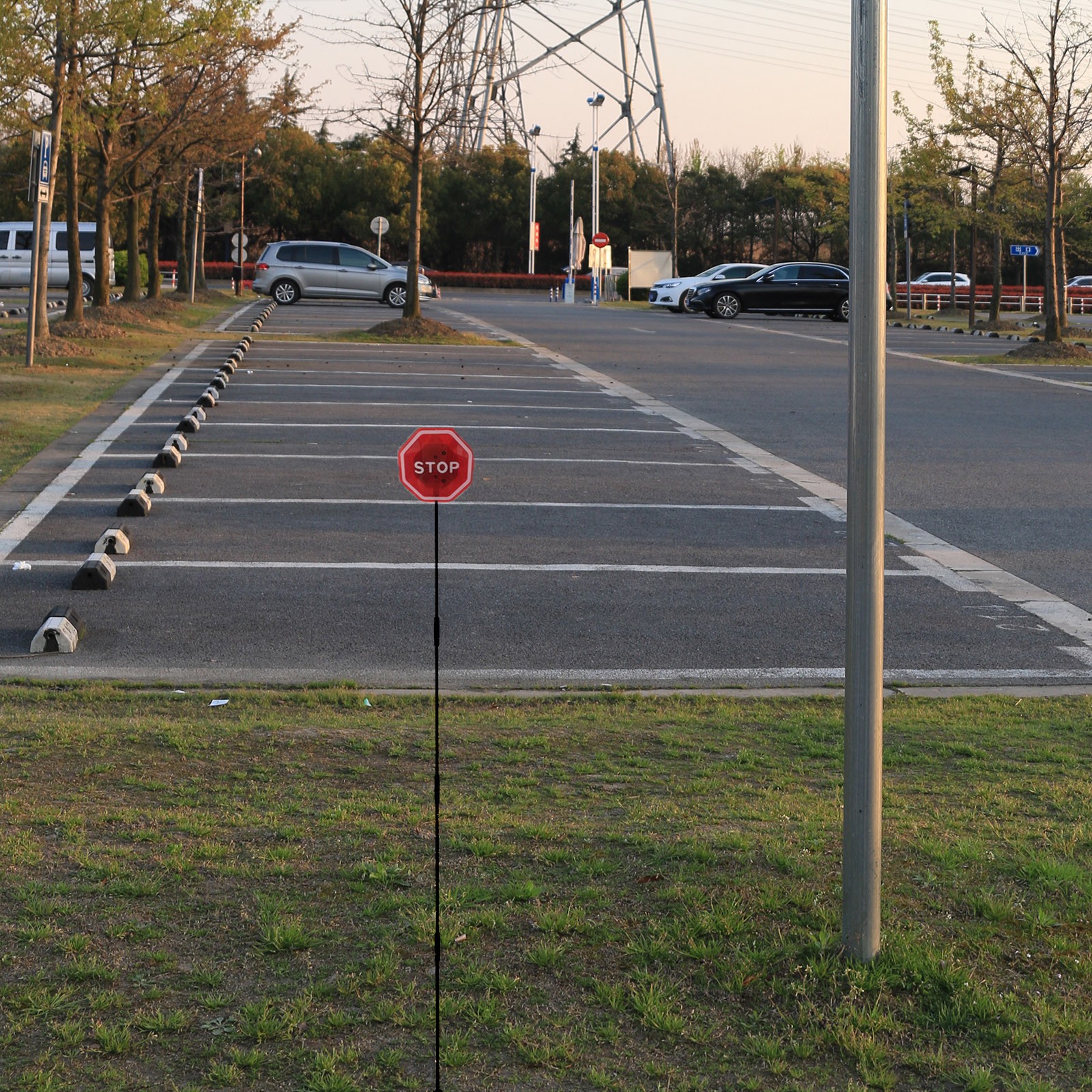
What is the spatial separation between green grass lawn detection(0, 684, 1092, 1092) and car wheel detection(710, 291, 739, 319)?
119ft

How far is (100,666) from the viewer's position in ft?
22.0

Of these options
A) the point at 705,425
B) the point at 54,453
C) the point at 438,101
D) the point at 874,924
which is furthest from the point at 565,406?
the point at 874,924

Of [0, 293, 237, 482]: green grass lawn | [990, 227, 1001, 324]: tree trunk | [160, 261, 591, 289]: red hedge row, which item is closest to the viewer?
[0, 293, 237, 482]: green grass lawn

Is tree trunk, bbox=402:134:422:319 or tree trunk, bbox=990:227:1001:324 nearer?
tree trunk, bbox=402:134:422:319

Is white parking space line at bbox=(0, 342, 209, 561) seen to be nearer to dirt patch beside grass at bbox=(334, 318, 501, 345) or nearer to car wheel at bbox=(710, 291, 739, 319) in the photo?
dirt patch beside grass at bbox=(334, 318, 501, 345)

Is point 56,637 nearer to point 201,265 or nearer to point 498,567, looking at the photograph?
point 498,567

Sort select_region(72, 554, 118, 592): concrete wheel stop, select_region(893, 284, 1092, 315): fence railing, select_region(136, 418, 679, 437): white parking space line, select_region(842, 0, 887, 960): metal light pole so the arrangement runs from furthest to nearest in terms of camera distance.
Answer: select_region(893, 284, 1092, 315): fence railing < select_region(136, 418, 679, 437): white parking space line < select_region(72, 554, 118, 592): concrete wheel stop < select_region(842, 0, 887, 960): metal light pole

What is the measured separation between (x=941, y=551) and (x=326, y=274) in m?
34.2

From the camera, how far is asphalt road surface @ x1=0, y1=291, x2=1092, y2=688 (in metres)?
7.08

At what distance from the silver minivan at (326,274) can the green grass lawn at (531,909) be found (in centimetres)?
3673

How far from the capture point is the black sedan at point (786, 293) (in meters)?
40.5

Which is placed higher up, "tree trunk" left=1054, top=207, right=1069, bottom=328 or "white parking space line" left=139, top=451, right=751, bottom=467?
"tree trunk" left=1054, top=207, right=1069, bottom=328

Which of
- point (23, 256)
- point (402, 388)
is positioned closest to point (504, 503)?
point (402, 388)

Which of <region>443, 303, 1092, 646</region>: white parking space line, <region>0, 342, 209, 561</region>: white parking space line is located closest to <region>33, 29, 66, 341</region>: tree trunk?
<region>0, 342, 209, 561</region>: white parking space line
